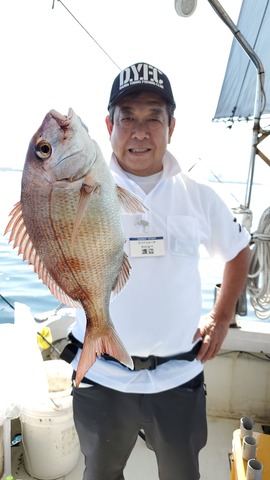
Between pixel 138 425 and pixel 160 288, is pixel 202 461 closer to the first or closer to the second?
pixel 138 425

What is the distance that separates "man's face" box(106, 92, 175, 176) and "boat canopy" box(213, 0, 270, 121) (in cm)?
376

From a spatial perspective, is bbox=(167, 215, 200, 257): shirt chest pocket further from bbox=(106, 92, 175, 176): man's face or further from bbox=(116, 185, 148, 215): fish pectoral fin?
bbox=(116, 185, 148, 215): fish pectoral fin

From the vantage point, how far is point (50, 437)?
2.50m

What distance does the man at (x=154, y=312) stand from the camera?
1.67 m

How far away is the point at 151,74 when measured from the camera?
5.55ft

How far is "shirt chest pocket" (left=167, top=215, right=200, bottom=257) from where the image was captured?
5.59 ft

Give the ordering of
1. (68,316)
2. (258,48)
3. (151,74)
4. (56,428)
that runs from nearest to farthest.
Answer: (151,74)
(56,428)
(68,316)
(258,48)

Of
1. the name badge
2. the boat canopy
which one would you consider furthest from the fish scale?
the boat canopy

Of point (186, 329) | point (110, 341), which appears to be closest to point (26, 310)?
point (186, 329)

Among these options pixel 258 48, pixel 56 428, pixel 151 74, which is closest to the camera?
pixel 151 74

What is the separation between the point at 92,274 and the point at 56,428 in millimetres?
1805

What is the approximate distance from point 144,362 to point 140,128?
3.48ft

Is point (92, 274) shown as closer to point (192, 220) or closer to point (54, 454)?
point (192, 220)

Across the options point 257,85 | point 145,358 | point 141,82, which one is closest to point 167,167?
point 141,82
